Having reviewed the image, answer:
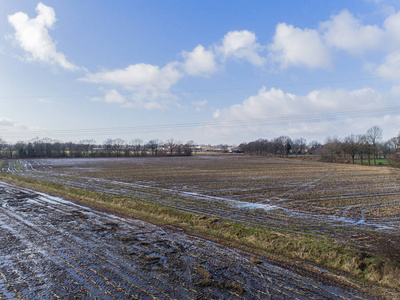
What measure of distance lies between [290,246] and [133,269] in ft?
18.5

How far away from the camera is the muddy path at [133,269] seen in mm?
6414

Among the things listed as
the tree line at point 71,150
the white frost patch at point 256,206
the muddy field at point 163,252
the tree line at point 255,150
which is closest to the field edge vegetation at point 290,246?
the muddy field at point 163,252

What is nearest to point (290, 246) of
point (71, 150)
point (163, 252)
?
point (163, 252)

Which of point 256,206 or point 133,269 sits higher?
point 133,269

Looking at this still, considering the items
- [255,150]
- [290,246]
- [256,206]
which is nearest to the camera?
[290,246]

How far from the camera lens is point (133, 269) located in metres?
7.67

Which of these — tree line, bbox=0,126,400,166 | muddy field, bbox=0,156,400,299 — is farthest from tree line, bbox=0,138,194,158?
muddy field, bbox=0,156,400,299

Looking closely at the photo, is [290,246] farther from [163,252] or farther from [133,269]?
[133,269]

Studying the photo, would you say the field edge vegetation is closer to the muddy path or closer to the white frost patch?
the muddy path

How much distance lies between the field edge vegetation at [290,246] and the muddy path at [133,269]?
88 cm

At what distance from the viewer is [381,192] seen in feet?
73.7

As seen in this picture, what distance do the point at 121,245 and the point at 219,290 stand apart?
Result: 15.5 feet

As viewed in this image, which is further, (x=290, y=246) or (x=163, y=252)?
(x=290, y=246)

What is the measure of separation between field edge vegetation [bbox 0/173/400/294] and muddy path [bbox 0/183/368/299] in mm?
877
